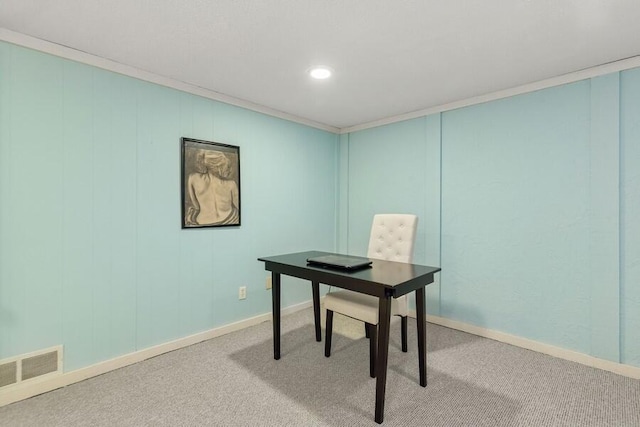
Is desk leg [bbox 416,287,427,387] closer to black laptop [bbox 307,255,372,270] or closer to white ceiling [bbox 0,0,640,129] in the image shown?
black laptop [bbox 307,255,372,270]

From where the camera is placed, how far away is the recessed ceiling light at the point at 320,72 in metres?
2.30

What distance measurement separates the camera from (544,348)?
250 cm

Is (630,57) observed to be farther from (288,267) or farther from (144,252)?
(144,252)

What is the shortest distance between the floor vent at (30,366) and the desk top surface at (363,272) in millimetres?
1419

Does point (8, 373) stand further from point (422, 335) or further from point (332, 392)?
point (422, 335)

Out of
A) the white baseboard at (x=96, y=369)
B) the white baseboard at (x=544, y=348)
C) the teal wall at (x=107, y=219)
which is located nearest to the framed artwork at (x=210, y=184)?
the teal wall at (x=107, y=219)

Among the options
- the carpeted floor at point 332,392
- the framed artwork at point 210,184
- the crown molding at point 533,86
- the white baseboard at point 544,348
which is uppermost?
the crown molding at point 533,86

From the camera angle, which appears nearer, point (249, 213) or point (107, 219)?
point (107, 219)

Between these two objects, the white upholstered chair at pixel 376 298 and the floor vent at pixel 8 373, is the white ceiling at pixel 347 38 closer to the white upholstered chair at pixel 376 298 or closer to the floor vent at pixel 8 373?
the white upholstered chair at pixel 376 298

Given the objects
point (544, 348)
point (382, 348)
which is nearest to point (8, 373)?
point (382, 348)

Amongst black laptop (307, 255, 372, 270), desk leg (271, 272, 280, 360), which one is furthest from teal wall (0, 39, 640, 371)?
black laptop (307, 255, 372, 270)

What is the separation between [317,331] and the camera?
2.73 metres

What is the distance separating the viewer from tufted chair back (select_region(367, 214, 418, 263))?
247 centimetres

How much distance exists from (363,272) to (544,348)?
69.0 inches
